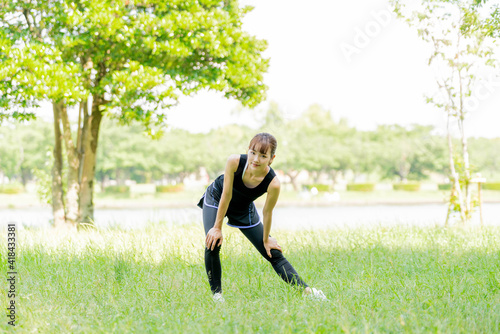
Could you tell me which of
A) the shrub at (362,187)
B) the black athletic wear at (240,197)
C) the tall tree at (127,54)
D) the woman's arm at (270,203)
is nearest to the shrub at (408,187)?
the shrub at (362,187)

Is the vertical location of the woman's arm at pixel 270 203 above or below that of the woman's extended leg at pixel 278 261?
above

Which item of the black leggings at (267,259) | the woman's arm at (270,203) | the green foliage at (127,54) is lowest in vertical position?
the black leggings at (267,259)

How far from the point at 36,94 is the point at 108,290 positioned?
16.8 ft

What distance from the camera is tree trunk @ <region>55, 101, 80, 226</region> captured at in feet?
33.7

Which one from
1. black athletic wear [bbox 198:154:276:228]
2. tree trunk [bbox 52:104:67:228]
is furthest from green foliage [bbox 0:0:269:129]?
black athletic wear [bbox 198:154:276:228]

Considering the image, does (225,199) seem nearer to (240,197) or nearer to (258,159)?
(240,197)

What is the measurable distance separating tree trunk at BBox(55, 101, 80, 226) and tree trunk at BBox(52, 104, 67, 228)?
16 centimetres

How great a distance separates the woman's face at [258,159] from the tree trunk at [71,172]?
7.58m

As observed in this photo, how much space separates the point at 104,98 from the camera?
389 inches

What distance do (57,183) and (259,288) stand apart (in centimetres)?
751

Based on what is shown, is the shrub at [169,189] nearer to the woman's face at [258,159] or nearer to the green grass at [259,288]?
the green grass at [259,288]

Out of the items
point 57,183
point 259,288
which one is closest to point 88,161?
point 57,183

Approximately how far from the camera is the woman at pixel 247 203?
3.75 meters

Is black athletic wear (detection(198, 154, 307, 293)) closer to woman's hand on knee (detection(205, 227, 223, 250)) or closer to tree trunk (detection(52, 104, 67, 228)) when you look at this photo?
woman's hand on knee (detection(205, 227, 223, 250))
